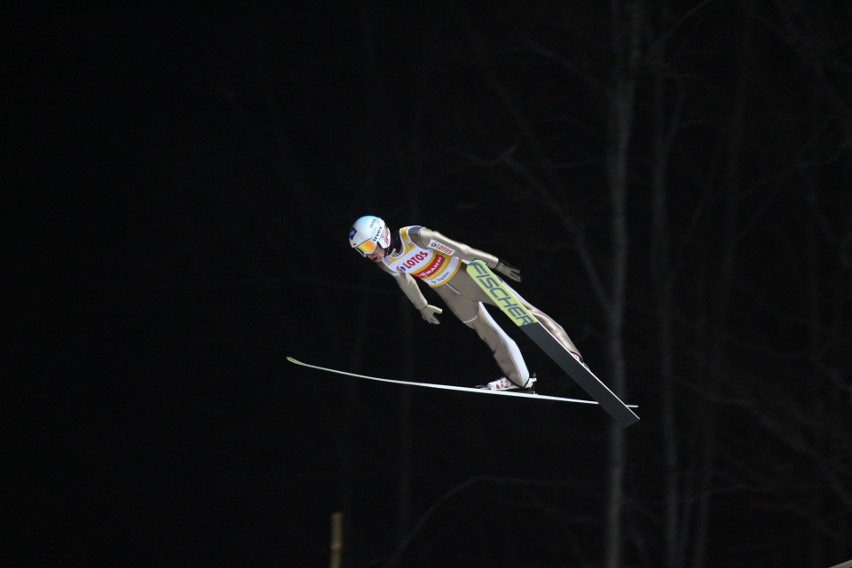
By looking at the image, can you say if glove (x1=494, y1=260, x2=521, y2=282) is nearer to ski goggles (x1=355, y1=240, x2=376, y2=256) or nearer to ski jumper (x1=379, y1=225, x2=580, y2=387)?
ski jumper (x1=379, y1=225, x2=580, y2=387)

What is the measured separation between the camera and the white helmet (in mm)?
3324

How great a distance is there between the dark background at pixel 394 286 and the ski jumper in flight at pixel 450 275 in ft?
14.9

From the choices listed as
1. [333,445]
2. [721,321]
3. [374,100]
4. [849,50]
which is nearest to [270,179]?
[374,100]

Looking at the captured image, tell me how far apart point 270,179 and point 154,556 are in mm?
7600

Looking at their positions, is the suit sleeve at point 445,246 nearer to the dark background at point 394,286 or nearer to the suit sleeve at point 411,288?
the suit sleeve at point 411,288

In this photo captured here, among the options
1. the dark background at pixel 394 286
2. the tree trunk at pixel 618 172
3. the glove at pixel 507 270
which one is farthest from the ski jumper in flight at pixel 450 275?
the dark background at pixel 394 286

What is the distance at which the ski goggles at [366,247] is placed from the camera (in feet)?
11.0

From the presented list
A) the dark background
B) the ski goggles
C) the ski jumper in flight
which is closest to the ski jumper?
the ski jumper in flight

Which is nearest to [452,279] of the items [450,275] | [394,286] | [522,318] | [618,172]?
[450,275]

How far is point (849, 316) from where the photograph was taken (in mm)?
14555

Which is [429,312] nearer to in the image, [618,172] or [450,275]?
[450,275]

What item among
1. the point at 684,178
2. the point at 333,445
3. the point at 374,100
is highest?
the point at 374,100

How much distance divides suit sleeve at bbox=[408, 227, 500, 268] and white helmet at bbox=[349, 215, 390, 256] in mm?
187

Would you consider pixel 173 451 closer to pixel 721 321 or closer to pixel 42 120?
pixel 42 120
